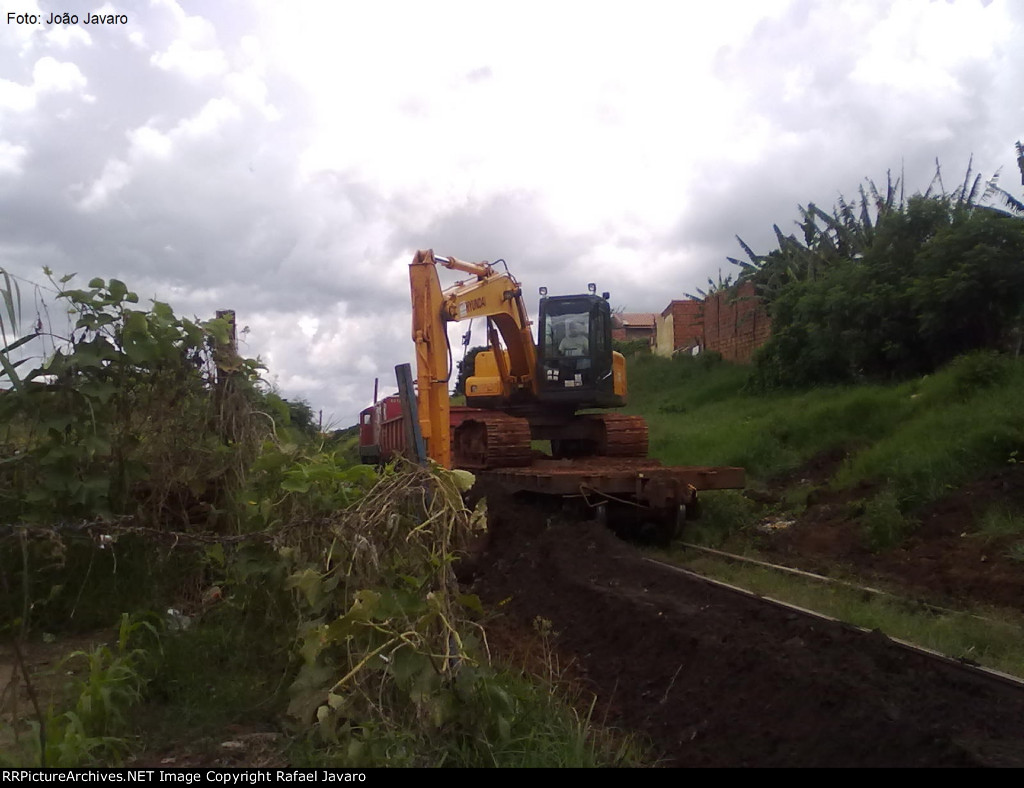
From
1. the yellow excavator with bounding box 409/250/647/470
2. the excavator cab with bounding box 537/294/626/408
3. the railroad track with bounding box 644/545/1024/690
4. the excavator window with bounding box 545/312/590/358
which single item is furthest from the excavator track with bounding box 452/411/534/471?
the railroad track with bounding box 644/545/1024/690

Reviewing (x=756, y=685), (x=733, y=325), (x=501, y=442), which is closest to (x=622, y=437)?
(x=501, y=442)

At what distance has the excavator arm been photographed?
36.1 ft

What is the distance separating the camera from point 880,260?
18.6 meters

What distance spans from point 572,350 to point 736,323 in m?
16.2

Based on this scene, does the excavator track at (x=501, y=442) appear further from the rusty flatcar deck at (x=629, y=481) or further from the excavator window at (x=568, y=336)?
the excavator window at (x=568, y=336)

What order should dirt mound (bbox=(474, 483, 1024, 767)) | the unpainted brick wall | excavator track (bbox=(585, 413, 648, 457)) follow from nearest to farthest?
dirt mound (bbox=(474, 483, 1024, 767)) < excavator track (bbox=(585, 413, 648, 457)) < the unpainted brick wall

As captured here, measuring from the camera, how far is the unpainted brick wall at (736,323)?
26.7 m

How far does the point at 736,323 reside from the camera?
28375 millimetres

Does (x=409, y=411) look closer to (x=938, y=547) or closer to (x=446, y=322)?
(x=446, y=322)

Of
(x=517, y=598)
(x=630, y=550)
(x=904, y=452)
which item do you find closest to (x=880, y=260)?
(x=904, y=452)

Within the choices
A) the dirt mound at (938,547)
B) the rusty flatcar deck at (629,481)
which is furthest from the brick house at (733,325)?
the rusty flatcar deck at (629,481)

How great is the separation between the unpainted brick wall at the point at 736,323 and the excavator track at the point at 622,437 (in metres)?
12.8

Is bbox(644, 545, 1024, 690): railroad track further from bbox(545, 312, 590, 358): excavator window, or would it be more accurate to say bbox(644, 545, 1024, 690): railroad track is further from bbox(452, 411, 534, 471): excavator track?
bbox(545, 312, 590, 358): excavator window

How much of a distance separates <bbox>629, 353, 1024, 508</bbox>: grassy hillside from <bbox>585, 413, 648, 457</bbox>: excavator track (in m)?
2.67
